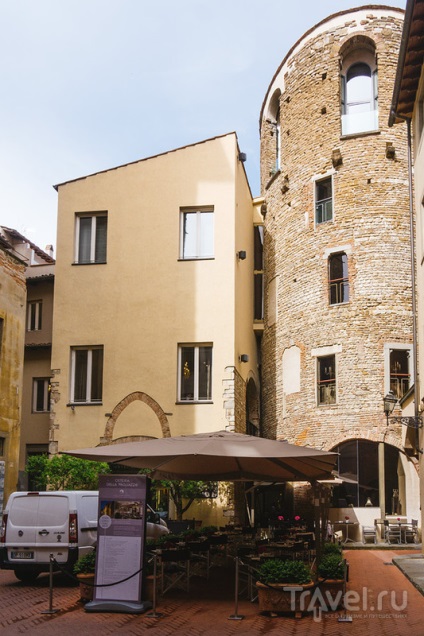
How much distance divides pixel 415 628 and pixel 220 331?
50.2 feet

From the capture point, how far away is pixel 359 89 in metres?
28.8

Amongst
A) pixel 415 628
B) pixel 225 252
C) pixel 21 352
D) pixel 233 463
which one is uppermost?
pixel 225 252

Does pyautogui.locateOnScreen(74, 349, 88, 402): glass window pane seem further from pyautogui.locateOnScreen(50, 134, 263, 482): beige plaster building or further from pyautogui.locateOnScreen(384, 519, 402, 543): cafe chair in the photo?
pyautogui.locateOnScreen(384, 519, 402, 543): cafe chair

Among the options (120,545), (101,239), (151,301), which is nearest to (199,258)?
(151,301)

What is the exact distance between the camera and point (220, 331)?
977 inches

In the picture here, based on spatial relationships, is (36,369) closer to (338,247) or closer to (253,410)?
(253,410)

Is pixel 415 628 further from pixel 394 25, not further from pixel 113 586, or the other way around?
pixel 394 25

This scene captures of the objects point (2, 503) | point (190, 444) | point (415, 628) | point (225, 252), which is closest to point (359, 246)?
point (225, 252)

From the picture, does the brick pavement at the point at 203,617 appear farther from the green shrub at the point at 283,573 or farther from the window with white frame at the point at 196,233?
the window with white frame at the point at 196,233

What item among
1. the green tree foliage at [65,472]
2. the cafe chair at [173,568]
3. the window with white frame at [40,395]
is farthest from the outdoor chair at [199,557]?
the window with white frame at [40,395]

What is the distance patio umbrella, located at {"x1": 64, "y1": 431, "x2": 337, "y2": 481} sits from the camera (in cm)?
1162

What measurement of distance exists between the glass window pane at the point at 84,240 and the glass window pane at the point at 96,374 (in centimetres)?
305

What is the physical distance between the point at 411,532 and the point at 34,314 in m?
14.1

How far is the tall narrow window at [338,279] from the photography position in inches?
1087
